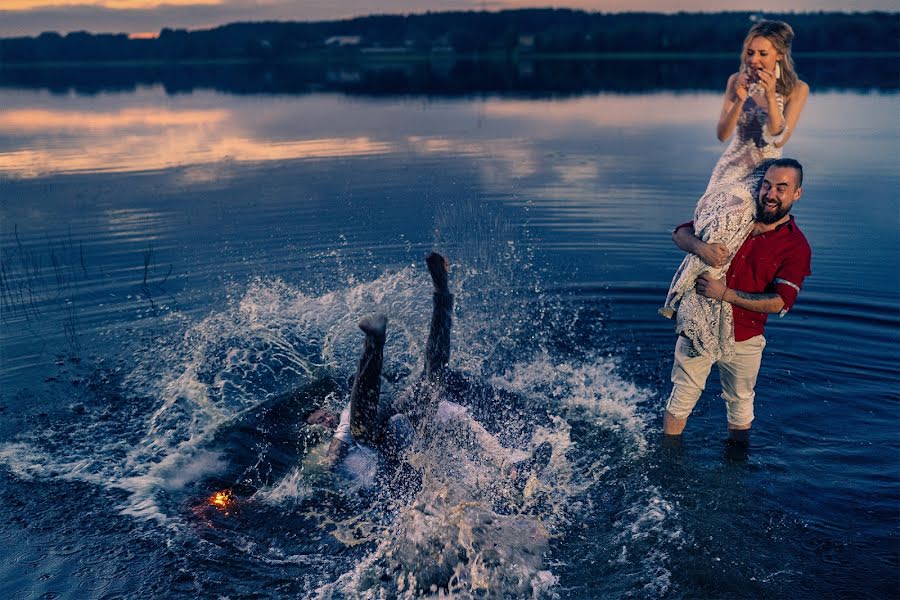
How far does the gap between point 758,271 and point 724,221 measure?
1.64ft

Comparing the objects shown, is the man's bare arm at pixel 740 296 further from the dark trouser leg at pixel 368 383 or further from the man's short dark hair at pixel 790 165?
the dark trouser leg at pixel 368 383

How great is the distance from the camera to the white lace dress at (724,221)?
5.68m

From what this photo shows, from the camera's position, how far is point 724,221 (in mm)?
5676

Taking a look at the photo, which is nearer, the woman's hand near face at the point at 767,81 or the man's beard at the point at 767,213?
the man's beard at the point at 767,213

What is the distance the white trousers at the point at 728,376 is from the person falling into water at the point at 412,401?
1.35m

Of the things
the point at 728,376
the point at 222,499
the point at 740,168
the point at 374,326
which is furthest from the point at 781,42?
the point at 222,499

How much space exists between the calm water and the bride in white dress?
1471mm

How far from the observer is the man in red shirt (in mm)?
5504

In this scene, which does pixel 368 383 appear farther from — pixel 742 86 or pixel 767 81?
pixel 767 81

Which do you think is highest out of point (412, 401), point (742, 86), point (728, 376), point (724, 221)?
point (742, 86)

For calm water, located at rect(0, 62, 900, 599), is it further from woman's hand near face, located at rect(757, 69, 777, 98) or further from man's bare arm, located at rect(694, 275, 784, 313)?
woman's hand near face, located at rect(757, 69, 777, 98)

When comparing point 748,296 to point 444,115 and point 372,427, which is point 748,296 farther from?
point 444,115

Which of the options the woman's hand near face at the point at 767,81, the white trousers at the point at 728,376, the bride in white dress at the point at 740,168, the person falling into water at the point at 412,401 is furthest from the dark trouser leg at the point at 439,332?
the woman's hand near face at the point at 767,81

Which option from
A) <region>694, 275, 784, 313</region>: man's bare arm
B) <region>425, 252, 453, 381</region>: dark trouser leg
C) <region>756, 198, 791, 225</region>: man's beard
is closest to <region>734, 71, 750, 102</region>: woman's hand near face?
<region>756, 198, 791, 225</region>: man's beard
